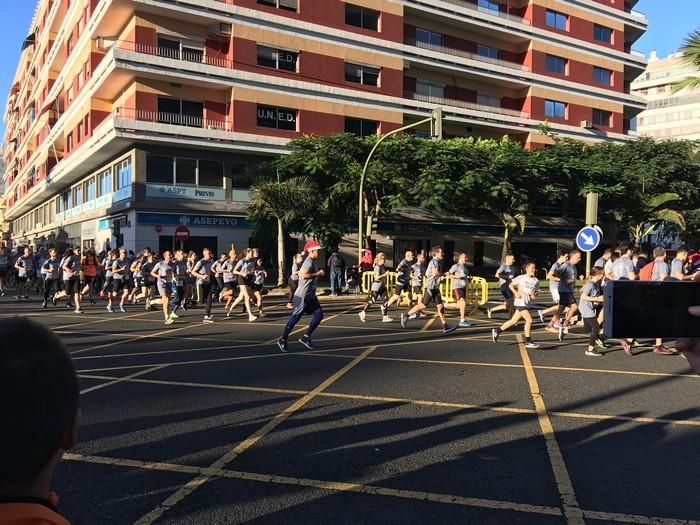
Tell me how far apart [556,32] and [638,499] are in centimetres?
4072

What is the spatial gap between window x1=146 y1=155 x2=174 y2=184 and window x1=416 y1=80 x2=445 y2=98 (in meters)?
15.8

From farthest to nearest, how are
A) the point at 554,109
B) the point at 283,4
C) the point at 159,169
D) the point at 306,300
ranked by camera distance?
the point at 554,109
the point at 283,4
the point at 159,169
the point at 306,300

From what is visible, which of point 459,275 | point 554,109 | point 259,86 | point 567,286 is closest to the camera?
point 567,286

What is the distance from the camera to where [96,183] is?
32.9 meters

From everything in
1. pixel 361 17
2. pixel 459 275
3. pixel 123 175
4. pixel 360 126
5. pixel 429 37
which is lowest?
pixel 459 275

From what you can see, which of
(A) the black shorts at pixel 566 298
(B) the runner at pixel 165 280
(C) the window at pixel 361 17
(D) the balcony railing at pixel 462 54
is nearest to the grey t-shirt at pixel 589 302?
(A) the black shorts at pixel 566 298

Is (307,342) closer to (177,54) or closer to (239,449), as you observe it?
(239,449)

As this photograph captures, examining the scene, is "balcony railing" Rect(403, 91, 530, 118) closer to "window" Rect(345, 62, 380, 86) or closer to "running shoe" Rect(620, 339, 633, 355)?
"window" Rect(345, 62, 380, 86)

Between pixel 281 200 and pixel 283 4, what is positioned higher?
pixel 283 4

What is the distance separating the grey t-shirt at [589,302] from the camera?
9156mm

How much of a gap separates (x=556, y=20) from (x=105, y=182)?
103ft

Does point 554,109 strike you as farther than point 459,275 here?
Yes

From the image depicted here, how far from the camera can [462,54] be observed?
35344 millimetres

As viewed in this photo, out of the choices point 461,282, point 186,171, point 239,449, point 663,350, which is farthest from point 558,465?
point 186,171
